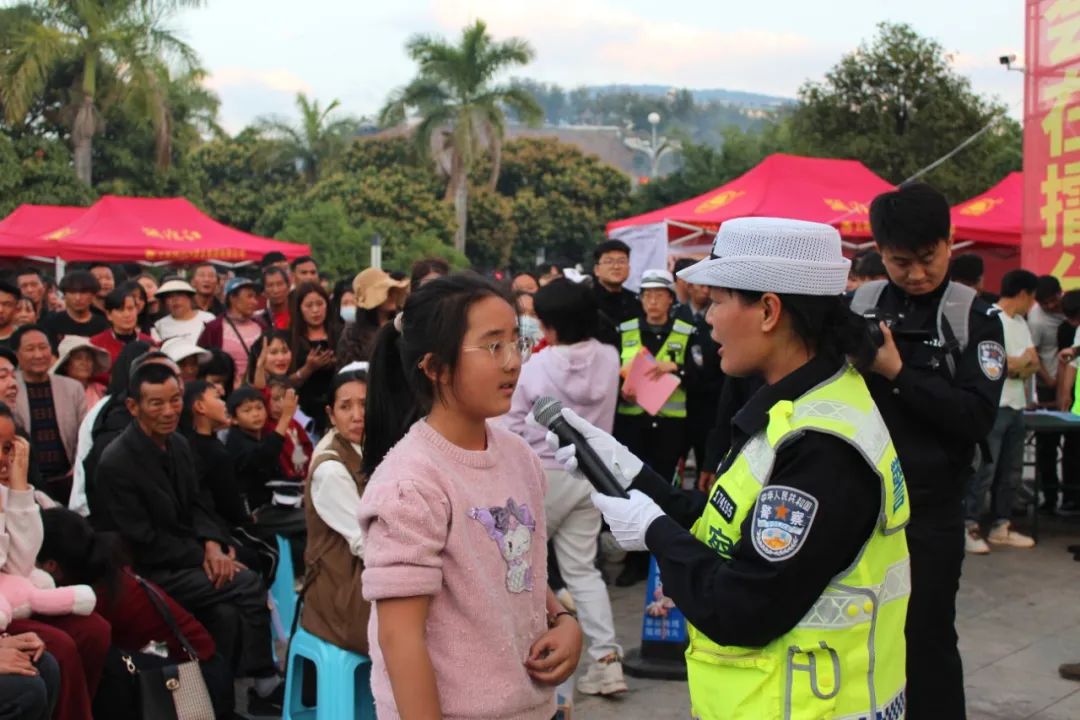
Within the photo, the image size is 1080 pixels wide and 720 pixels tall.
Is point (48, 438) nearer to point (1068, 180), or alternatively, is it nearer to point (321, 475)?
point (321, 475)

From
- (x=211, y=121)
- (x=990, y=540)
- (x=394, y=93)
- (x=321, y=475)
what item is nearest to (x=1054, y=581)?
(x=990, y=540)

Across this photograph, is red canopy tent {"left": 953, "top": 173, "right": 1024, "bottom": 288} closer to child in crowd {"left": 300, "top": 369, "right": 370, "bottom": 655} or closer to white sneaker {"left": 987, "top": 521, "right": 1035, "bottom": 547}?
white sneaker {"left": 987, "top": 521, "right": 1035, "bottom": 547}

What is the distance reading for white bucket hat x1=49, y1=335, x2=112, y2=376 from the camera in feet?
18.7

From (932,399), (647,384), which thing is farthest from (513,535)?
(647,384)

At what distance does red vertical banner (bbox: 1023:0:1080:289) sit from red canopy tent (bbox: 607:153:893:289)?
10.5 ft

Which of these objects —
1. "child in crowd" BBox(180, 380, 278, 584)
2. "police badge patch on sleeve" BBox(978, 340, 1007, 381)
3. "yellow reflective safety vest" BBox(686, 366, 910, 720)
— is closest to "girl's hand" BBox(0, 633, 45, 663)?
"child in crowd" BBox(180, 380, 278, 584)

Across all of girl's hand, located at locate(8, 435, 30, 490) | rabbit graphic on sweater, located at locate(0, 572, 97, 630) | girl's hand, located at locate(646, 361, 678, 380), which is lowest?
rabbit graphic on sweater, located at locate(0, 572, 97, 630)

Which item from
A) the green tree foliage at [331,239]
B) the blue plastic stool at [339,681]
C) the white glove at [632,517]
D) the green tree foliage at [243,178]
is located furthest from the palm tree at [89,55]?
the white glove at [632,517]

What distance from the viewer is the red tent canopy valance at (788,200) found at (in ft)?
41.2

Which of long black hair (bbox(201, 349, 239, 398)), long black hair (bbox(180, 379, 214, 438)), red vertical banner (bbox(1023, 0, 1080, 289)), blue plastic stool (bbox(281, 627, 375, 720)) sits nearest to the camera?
blue plastic stool (bbox(281, 627, 375, 720))

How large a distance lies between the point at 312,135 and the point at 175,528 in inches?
1612

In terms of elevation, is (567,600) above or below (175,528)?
below

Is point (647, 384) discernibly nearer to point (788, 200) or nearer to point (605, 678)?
point (605, 678)

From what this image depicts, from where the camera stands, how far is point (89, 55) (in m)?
26.8
